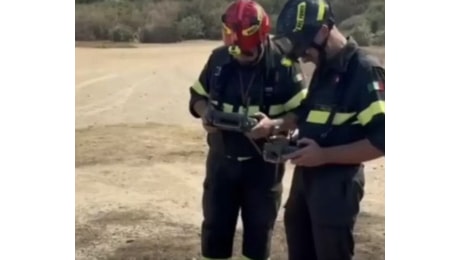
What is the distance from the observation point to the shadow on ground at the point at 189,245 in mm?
4777

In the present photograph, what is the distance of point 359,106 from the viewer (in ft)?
9.64

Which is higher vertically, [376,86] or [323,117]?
[376,86]

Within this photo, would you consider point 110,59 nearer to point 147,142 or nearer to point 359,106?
point 147,142

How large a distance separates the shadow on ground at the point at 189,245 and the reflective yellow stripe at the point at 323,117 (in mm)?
1559

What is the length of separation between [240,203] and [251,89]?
457mm

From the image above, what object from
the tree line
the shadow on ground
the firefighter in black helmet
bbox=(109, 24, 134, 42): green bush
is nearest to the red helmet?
the firefighter in black helmet

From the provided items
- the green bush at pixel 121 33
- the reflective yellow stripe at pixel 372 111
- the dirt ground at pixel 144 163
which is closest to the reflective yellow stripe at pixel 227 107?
the reflective yellow stripe at pixel 372 111

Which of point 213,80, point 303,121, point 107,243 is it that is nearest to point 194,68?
point 107,243

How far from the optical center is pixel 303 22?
2977 millimetres

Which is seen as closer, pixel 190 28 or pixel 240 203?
pixel 240 203

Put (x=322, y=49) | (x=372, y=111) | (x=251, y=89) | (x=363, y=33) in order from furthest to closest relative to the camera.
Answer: (x=363, y=33), (x=251, y=89), (x=322, y=49), (x=372, y=111)

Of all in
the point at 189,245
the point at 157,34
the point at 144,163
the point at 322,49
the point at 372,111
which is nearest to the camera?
the point at 372,111

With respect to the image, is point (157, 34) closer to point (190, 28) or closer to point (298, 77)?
point (190, 28)

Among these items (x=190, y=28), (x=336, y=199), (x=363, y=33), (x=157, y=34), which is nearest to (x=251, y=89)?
(x=336, y=199)
